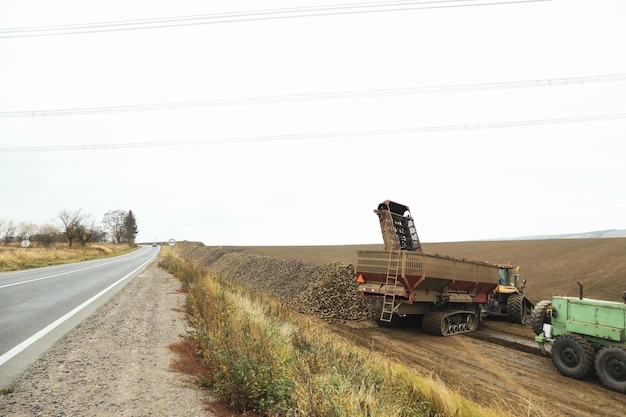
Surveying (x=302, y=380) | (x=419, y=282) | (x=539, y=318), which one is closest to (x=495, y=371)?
(x=539, y=318)

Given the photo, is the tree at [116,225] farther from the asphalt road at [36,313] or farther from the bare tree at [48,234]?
the asphalt road at [36,313]

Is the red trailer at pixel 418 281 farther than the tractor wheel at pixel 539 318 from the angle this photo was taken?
Yes

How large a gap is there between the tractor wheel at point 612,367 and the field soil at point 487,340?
19cm

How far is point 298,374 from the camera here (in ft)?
15.1

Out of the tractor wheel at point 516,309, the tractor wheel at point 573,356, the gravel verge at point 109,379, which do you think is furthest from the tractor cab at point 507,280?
the gravel verge at point 109,379

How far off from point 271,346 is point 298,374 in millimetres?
1350

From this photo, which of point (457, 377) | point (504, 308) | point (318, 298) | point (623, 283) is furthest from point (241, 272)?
point (623, 283)

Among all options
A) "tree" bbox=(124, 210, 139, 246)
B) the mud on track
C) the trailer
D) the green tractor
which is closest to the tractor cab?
the trailer

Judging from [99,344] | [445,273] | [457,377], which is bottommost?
[457,377]

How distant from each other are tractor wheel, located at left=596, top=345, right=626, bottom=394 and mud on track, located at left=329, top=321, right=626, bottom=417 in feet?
0.56

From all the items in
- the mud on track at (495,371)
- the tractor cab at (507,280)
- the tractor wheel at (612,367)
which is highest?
the tractor cab at (507,280)

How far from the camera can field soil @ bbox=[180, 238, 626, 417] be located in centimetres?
718

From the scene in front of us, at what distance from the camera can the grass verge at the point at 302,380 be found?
416cm

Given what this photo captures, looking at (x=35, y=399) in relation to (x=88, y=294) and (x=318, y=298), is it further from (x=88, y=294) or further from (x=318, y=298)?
(x=318, y=298)
